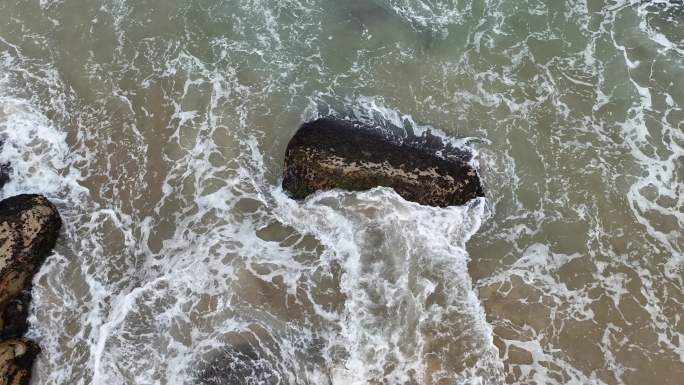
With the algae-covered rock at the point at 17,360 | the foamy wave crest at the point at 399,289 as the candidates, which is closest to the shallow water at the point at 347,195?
the foamy wave crest at the point at 399,289

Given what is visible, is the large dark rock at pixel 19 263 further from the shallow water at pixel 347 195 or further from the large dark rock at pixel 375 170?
the large dark rock at pixel 375 170

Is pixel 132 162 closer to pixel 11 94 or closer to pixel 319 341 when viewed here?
pixel 11 94

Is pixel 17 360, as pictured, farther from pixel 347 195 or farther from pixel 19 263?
pixel 347 195

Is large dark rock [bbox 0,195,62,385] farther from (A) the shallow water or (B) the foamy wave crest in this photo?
(B) the foamy wave crest

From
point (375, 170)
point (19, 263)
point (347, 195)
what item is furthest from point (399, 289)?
point (19, 263)

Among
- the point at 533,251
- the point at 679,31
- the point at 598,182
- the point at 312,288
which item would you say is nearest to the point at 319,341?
the point at 312,288
